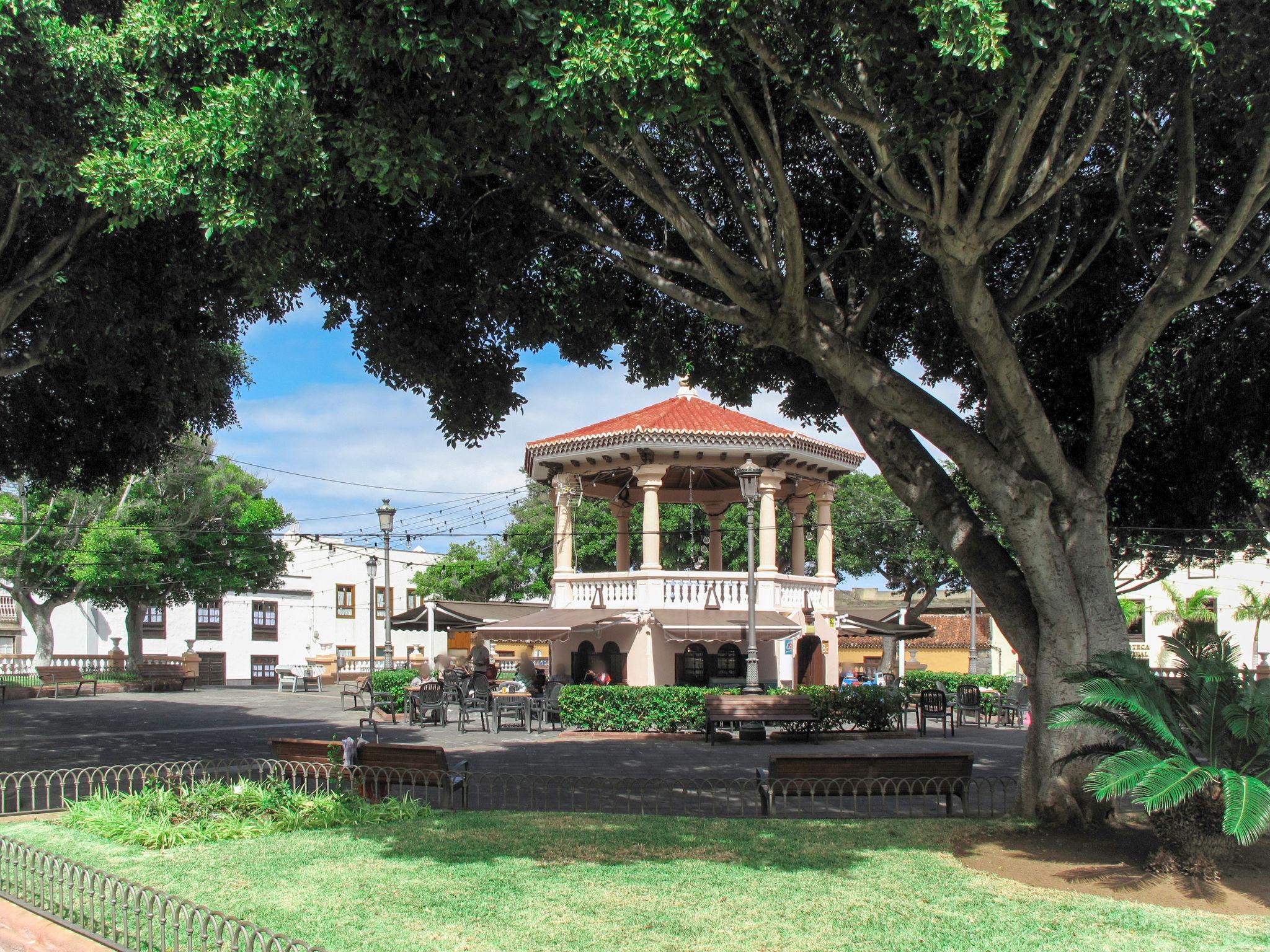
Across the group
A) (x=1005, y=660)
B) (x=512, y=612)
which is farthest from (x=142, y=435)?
(x=1005, y=660)

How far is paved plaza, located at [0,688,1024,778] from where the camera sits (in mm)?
15414

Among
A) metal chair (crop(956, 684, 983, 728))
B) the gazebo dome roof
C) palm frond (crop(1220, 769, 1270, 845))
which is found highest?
the gazebo dome roof

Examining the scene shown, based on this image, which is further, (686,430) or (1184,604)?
(1184,604)

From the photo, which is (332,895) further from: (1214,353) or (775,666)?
(775,666)

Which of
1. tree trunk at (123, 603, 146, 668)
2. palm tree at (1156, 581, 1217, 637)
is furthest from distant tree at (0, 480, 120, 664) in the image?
palm tree at (1156, 581, 1217, 637)

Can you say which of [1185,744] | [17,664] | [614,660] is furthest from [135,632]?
[1185,744]

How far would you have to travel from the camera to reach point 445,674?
24469 mm

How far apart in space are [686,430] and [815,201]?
42.9 feet

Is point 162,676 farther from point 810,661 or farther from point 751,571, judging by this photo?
point 751,571

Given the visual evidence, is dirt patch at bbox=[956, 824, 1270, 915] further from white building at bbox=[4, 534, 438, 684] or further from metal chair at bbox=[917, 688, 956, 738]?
white building at bbox=[4, 534, 438, 684]

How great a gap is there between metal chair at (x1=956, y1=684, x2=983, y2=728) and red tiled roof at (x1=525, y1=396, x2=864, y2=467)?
6.48 meters

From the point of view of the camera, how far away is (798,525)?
2966 cm

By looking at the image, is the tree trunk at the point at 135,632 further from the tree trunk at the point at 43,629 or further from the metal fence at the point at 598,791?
the metal fence at the point at 598,791

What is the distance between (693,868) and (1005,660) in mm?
46354
